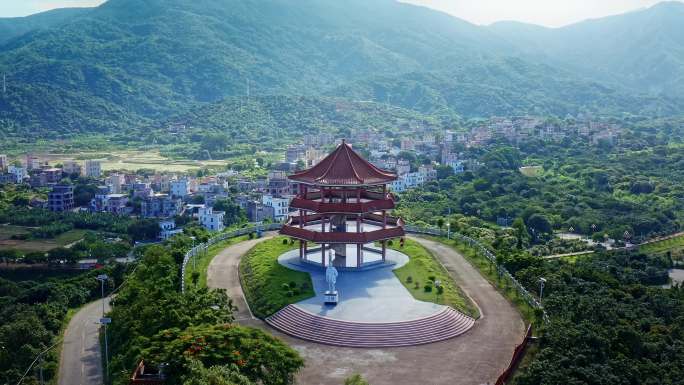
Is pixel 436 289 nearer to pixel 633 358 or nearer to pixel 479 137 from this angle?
pixel 633 358

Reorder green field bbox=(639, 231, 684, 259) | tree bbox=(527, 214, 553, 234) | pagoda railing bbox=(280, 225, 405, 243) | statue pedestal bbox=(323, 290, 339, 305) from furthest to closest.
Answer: tree bbox=(527, 214, 553, 234) < green field bbox=(639, 231, 684, 259) < pagoda railing bbox=(280, 225, 405, 243) < statue pedestal bbox=(323, 290, 339, 305)

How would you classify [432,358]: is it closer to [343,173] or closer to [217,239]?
[343,173]

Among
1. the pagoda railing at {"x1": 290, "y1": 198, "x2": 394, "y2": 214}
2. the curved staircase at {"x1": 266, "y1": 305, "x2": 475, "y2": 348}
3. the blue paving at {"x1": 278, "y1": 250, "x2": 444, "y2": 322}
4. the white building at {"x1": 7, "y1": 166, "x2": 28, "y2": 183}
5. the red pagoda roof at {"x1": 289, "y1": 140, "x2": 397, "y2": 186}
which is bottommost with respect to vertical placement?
the curved staircase at {"x1": 266, "y1": 305, "x2": 475, "y2": 348}

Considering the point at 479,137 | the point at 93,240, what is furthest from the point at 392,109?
the point at 93,240

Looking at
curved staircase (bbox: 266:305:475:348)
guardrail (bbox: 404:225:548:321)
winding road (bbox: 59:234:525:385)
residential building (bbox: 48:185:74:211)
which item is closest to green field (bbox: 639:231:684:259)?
guardrail (bbox: 404:225:548:321)

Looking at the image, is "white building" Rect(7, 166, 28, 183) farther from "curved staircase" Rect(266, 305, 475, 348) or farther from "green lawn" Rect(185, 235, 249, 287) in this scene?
"curved staircase" Rect(266, 305, 475, 348)

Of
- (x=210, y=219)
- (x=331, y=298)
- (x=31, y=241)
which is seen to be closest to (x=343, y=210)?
(x=331, y=298)

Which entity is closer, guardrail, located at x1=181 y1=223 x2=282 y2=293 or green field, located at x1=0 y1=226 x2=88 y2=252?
guardrail, located at x1=181 y1=223 x2=282 y2=293
